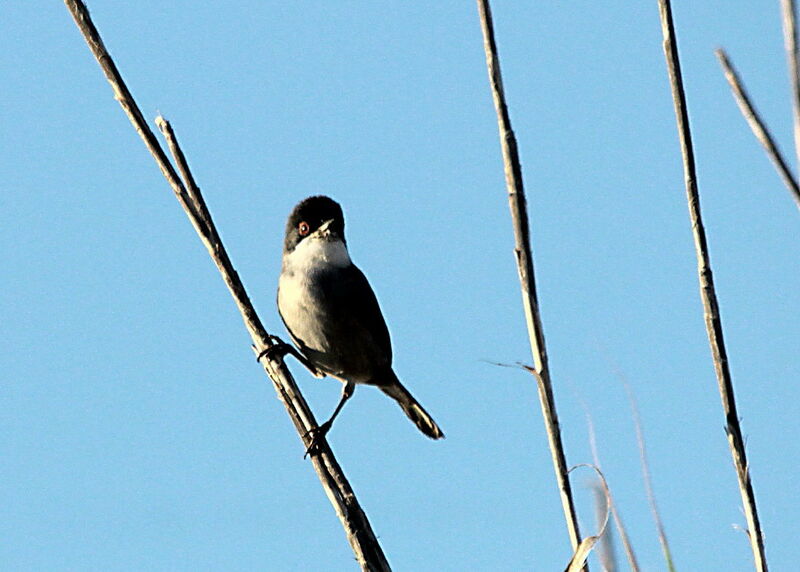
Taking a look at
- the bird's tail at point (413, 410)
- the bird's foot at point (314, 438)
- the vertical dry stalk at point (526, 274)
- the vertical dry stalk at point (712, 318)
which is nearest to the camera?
the vertical dry stalk at point (526, 274)

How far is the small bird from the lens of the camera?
6.06 m

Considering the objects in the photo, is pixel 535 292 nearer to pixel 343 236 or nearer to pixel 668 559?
pixel 668 559

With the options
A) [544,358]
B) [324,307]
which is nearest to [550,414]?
[544,358]

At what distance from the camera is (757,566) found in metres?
2.06

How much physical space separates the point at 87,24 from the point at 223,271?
64 centimetres

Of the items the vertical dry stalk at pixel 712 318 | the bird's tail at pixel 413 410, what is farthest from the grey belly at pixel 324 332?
the vertical dry stalk at pixel 712 318

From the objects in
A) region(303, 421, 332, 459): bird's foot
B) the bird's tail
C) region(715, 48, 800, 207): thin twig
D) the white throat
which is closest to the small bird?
the white throat

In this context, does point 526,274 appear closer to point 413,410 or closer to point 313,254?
point 313,254

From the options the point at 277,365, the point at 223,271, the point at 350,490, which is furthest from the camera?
the point at 277,365

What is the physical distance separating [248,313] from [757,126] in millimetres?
1345

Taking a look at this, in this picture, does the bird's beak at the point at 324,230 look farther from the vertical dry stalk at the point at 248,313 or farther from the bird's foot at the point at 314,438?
the bird's foot at the point at 314,438

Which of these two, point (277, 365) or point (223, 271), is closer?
point (223, 271)

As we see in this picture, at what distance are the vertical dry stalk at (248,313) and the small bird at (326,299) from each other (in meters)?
3.12

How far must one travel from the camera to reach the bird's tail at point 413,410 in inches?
268
